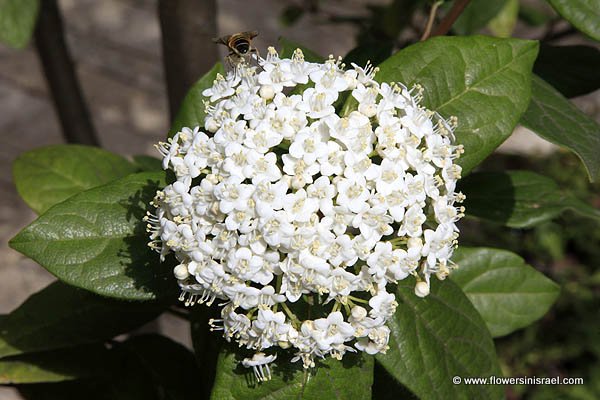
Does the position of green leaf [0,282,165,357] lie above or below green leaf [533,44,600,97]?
below

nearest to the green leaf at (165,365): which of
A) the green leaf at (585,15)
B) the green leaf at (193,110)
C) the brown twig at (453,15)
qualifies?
the green leaf at (193,110)

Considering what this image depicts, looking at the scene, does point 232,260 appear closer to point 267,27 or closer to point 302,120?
point 302,120

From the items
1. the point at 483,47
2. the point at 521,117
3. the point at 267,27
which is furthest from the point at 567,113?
the point at 267,27

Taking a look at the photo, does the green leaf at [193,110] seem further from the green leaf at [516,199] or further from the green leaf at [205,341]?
the green leaf at [516,199]

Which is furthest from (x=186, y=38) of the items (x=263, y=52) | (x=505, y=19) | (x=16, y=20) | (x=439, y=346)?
(x=263, y=52)

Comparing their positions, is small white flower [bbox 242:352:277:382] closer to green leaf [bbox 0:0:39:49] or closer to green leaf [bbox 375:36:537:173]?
green leaf [bbox 375:36:537:173]

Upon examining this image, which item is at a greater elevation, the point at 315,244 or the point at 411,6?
the point at 411,6

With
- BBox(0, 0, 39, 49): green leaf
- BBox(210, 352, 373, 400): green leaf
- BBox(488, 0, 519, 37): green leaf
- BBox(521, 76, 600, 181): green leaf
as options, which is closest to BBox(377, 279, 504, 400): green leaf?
BBox(210, 352, 373, 400): green leaf
